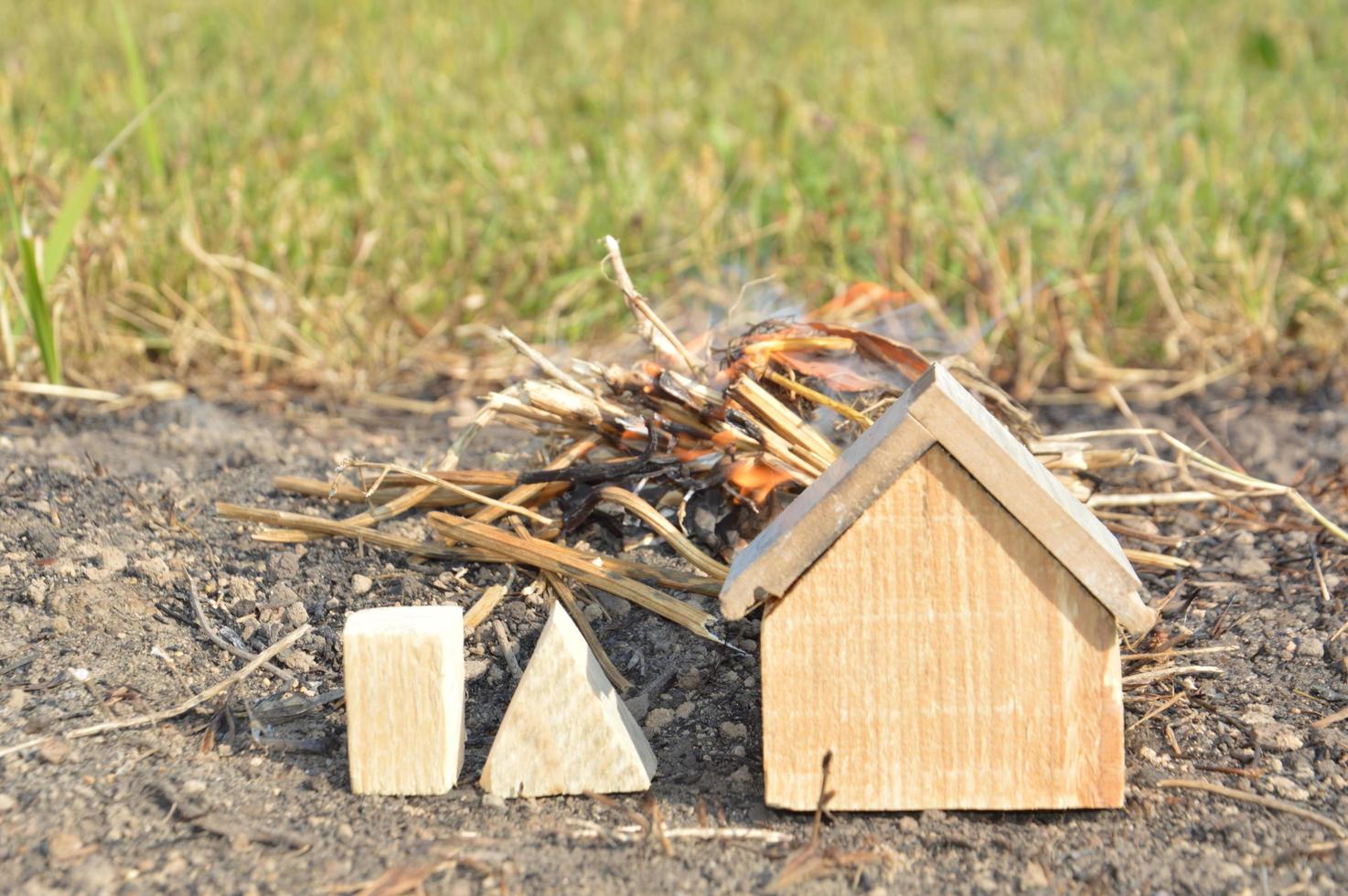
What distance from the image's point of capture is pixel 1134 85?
17.9ft

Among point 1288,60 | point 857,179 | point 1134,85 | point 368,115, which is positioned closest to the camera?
point 857,179

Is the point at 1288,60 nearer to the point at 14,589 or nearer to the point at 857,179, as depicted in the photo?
the point at 857,179

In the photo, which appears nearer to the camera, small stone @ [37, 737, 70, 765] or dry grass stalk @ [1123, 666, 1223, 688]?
small stone @ [37, 737, 70, 765]

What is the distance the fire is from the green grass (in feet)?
5.31

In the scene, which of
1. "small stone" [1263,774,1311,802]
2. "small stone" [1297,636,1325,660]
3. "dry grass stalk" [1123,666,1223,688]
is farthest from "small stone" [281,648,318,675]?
"small stone" [1297,636,1325,660]

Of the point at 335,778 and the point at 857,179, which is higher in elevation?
the point at 335,778

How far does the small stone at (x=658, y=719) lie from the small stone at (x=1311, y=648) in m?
1.09

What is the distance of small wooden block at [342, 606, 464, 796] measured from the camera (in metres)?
1.85

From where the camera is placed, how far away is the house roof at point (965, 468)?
1713mm

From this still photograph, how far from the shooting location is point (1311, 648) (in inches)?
92.9

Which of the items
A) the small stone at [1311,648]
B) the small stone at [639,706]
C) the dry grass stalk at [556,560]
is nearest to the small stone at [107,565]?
the dry grass stalk at [556,560]

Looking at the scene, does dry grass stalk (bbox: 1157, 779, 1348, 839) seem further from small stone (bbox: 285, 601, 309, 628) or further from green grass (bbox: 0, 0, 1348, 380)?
green grass (bbox: 0, 0, 1348, 380)

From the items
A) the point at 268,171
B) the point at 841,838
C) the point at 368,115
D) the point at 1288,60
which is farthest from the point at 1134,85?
the point at 841,838

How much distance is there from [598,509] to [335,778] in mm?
776
